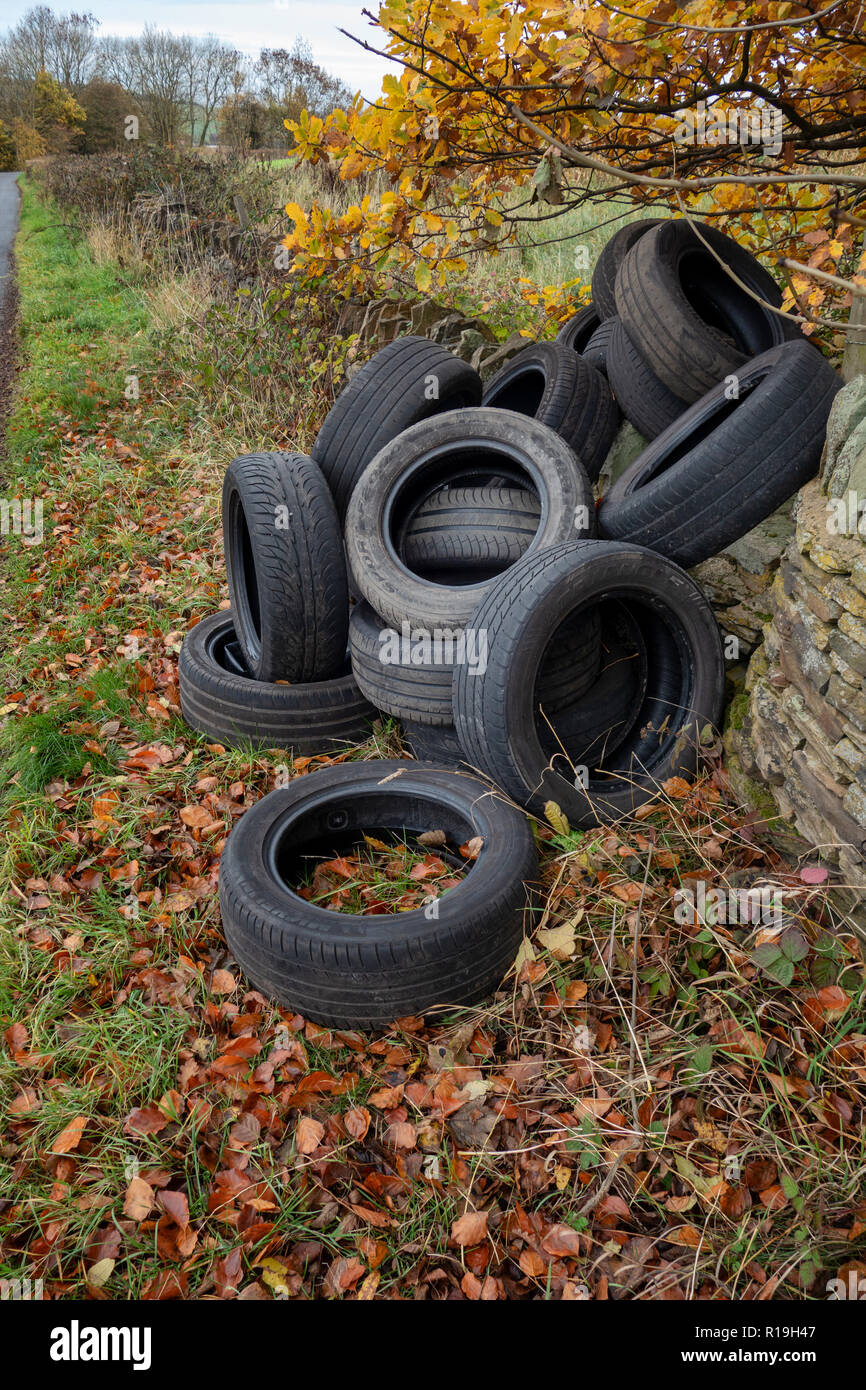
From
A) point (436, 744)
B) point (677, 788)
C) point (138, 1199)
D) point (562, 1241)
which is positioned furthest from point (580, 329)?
point (138, 1199)

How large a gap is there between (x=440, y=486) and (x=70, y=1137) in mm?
3462

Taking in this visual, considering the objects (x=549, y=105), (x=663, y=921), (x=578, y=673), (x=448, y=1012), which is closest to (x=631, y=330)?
(x=549, y=105)

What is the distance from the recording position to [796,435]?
3.43m

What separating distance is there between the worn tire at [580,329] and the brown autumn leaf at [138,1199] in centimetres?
545

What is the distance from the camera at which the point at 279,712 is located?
425 centimetres

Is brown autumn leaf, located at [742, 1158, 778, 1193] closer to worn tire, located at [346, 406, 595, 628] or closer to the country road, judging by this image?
worn tire, located at [346, 406, 595, 628]

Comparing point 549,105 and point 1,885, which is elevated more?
point 549,105

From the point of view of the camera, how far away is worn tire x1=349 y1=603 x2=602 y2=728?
3.64m

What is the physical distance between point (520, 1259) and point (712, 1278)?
493 mm

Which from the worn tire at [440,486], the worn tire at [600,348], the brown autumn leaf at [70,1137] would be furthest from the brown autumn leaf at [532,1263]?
the worn tire at [600,348]

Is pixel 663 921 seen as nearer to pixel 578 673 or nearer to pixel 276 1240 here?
pixel 578 673

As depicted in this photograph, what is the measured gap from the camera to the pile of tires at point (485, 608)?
2982 millimetres

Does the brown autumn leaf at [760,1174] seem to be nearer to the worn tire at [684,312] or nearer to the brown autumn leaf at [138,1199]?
→ the brown autumn leaf at [138,1199]

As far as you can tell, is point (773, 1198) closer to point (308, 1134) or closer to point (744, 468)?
point (308, 1134)
